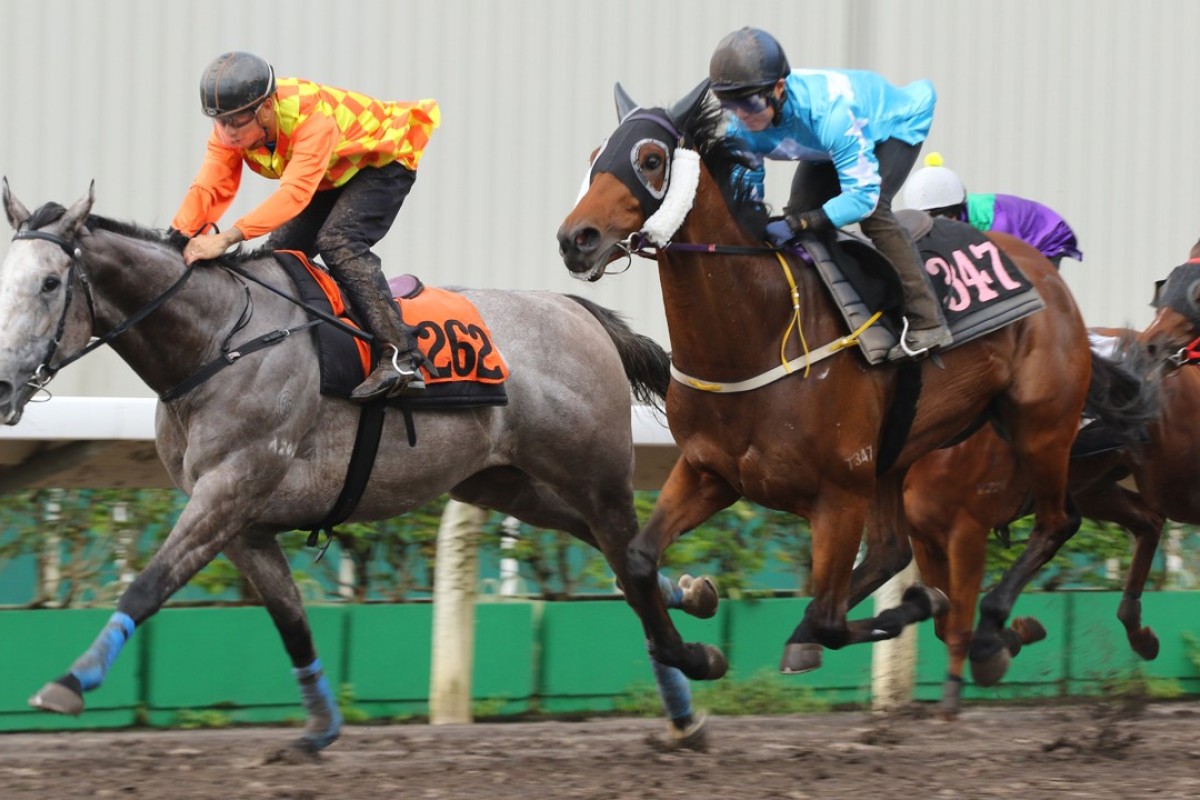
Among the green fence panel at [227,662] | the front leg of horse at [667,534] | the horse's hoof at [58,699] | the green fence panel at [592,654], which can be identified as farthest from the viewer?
the green fence panel at [592,654]

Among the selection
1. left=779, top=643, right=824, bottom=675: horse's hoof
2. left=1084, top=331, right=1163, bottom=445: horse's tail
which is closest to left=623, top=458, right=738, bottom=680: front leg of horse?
left=779, top=643, right=824, bottom=675: horse's hoof

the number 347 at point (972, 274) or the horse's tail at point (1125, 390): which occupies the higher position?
the number 347 at point (972, 274)

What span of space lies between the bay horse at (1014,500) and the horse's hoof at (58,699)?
10.6ft

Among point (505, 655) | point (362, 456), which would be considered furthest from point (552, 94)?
point (362, 456)

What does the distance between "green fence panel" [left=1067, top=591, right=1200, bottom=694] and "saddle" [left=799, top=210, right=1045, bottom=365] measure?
2.22 meters

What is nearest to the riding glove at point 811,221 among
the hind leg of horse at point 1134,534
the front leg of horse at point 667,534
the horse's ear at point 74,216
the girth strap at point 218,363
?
the front leg of horse at point 667,534

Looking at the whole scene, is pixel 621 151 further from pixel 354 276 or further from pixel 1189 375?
pixel 1189 375

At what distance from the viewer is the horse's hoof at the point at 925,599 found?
18.1 ft

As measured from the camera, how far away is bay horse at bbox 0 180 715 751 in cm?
457

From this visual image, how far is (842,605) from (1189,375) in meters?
2.68

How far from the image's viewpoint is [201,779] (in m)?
5.00

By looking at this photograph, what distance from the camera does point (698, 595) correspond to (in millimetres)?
5512

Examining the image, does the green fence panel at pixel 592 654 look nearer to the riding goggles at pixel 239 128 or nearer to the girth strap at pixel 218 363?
the girth strap at pixel 218 363

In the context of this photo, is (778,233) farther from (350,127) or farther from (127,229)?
(127,229)
